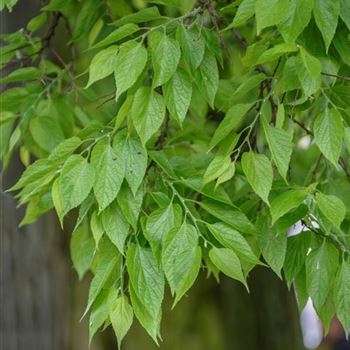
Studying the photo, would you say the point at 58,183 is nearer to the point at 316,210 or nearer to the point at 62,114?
the point at 316,210

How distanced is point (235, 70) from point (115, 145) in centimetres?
140

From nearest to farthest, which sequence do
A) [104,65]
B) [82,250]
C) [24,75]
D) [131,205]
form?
[131,205], [104,65], [82,250], [24,75]

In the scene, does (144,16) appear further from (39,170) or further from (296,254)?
(296,254)

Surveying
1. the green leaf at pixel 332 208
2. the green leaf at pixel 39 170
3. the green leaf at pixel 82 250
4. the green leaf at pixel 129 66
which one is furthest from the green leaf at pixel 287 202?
the green leaf at pixel 82 250

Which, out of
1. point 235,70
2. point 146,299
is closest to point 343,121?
point 146,299

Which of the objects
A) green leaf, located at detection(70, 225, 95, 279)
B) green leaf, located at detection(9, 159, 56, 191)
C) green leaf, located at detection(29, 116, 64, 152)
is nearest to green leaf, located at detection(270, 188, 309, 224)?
green leaf, located at detection(9, 159, 56, 191)

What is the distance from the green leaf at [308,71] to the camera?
1.27 m

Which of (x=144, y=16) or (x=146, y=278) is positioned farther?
(x=144, y=16)

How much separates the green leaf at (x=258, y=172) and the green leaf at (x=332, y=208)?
0.32ft

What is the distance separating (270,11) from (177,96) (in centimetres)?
25

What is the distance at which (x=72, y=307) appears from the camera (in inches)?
162

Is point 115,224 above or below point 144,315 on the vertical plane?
above

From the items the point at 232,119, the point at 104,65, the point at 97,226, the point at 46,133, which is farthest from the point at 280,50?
the point at 46,133

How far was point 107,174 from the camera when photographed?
1346mm
